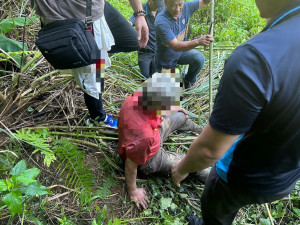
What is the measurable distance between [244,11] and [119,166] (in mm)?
4940

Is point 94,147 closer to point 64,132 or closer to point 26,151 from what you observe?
point 64,132

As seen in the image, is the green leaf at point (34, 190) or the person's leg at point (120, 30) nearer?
the green leaf at point (34, 190)

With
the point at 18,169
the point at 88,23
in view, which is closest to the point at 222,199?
the point at 18,169

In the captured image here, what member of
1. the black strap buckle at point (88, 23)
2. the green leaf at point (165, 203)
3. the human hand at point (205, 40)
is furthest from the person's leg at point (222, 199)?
the human hand at point (205, 40)

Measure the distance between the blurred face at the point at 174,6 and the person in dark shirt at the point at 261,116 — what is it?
6.22ft

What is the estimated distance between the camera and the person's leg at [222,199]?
1376 millimetres

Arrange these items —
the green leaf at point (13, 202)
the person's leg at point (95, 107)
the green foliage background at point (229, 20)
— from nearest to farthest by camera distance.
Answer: the green leaf at point (13, 202) → the person's leg at point (95, 107) → the green foliage background at point (229, 20)

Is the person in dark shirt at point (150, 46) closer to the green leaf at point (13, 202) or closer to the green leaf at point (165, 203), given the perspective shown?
the green leaf at point (165, 203)

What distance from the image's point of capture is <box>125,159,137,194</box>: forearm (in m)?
1.78

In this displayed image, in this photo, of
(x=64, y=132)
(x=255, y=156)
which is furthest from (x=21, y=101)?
(x=255, y=156)

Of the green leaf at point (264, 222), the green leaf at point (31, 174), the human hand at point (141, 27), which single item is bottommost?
the green leaf at point (264, 222)

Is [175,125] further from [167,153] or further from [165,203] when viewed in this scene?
[165,203]

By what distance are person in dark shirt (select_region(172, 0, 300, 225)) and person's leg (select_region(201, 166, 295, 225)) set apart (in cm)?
1

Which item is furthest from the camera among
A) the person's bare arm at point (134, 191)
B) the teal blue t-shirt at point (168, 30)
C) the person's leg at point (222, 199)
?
the teal blue t-shirt at point (168, 30)
